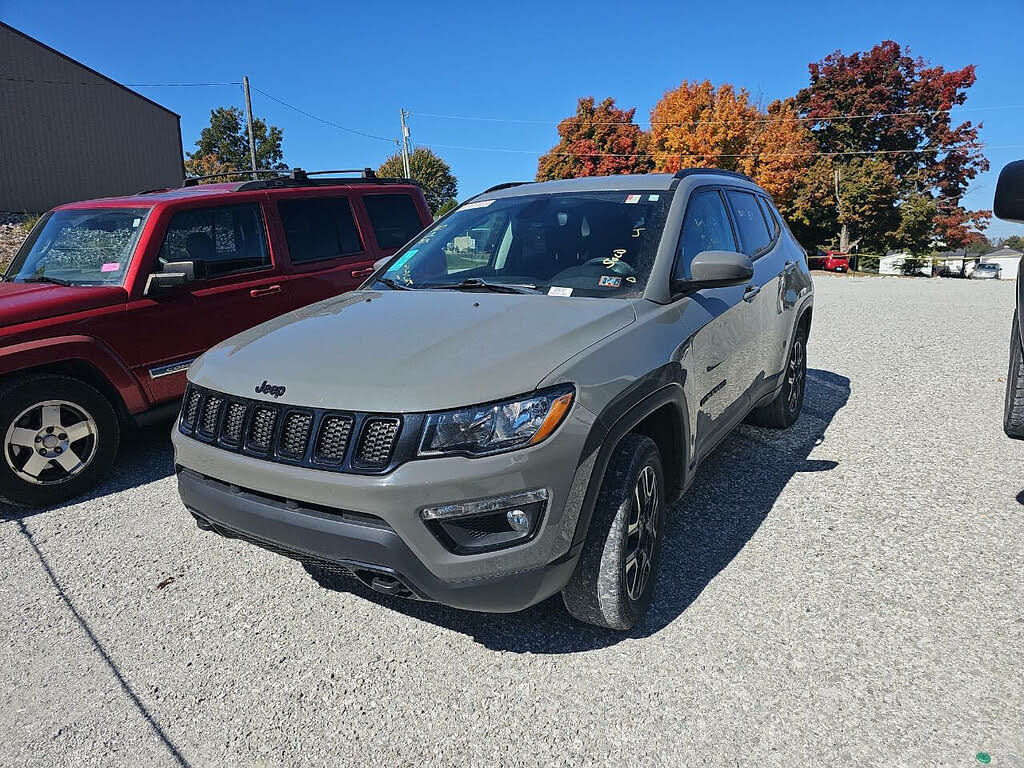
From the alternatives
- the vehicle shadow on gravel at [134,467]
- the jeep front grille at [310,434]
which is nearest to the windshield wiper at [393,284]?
the jeep front grille at [310,434]

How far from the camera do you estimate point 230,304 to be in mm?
5137

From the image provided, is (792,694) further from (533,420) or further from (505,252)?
(505,252)

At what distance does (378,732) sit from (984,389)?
264 inches

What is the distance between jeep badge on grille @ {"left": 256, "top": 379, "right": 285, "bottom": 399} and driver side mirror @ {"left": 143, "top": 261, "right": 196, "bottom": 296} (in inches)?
102

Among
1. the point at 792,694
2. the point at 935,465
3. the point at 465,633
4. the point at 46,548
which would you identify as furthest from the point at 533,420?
the point at 935,465

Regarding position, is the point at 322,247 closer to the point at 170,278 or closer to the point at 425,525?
the point at 170,278

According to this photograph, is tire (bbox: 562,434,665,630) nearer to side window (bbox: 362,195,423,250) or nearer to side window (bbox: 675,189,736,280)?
side window (bbox: 675,189,736,280)

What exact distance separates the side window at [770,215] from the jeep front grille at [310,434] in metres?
3.72

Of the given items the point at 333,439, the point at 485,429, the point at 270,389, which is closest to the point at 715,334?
the point at 485,429

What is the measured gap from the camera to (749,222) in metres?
4.54

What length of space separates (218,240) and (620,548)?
4081mm

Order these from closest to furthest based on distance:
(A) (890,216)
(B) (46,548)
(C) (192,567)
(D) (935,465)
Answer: (C) (192,567)
(B) (46,548)
(D) (935,465)
(A) (890,216)

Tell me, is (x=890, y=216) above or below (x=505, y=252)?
above

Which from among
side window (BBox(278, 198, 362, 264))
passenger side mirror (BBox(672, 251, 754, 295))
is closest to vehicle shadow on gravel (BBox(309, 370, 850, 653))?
passenger side mirror (BBox(672, 251, 754, 295))
